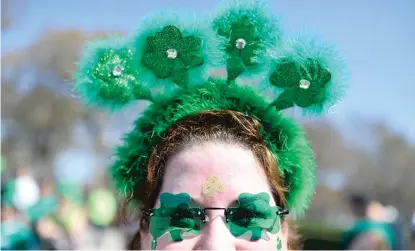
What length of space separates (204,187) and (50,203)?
5.65m

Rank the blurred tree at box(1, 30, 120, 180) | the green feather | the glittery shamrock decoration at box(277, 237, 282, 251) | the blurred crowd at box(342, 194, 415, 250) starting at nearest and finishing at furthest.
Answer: the glittery shamrock decoration at box(277, 237, 282, 251) → the green feather → the blurred crowd at box(342, 194, 415, 250) → the blurred tree at box(1, 30, 120, 180)

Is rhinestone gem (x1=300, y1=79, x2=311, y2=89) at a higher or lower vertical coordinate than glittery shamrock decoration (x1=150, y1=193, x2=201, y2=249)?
higher

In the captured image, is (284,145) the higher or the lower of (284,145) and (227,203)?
the higher

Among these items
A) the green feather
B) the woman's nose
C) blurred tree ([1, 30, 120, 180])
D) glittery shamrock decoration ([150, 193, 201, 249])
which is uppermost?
blurred tree ([1, 30, 120, 180])

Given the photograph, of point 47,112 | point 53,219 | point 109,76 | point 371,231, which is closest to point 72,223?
point 53,219

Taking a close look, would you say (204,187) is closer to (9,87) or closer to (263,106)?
(263,106)

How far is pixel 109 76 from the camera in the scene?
2.40 metres

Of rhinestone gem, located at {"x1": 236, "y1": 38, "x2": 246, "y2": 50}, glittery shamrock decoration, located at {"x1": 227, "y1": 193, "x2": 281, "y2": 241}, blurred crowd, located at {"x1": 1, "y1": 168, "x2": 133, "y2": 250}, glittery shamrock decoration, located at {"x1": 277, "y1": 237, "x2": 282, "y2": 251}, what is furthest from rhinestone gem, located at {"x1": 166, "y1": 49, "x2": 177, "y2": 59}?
blurred crowd, located at {"x1": 1, "y1": 168, "x2": 133, "y2": 250}

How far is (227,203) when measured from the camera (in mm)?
2092

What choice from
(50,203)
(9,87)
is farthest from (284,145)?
(9,87)

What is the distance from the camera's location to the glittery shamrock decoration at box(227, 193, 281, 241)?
207 cm

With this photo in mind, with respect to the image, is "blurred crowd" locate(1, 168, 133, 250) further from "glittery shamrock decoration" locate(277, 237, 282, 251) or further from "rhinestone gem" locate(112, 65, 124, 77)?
"glittery shamrock decoration" locate(277, 237, 282, 251)

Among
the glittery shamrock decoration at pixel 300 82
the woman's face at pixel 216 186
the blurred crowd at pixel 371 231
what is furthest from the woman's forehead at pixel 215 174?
the blurred crowd at pixel 371 231

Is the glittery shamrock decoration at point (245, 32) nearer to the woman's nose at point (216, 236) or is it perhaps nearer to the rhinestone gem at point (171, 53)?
the rhinestone gem at point (171, 53)
